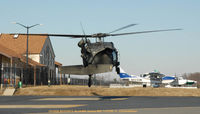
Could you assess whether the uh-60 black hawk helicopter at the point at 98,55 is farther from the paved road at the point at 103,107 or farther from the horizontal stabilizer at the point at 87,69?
the paved road at the point at 103,107

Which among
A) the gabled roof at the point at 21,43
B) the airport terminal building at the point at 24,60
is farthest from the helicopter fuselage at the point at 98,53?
the gabled roof at the point at 21,43

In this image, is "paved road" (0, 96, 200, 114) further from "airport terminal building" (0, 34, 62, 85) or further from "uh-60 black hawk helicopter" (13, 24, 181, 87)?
"airport terminal building" (0, 34, 62, 85)

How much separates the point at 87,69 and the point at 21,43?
225ft

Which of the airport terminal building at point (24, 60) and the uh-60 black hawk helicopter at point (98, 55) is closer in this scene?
the uh-60 black hawk helicopter at point (98, 55)

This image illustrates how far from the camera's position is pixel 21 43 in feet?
300

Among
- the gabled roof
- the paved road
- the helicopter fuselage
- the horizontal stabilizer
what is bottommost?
the paved road

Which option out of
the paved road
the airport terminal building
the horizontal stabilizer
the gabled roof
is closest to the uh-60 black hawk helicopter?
the horizontal stabilizer

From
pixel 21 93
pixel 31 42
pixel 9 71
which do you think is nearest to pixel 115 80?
pixel 31 42

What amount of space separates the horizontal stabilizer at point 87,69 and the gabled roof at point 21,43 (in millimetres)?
61493

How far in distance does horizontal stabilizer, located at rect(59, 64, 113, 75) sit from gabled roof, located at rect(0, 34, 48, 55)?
61.5 metres

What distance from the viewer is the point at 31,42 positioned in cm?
9194

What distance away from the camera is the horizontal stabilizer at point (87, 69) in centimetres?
2585

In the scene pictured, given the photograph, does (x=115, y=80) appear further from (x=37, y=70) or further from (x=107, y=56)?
(x=107, y=56)

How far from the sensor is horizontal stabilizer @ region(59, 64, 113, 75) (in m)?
25.9
